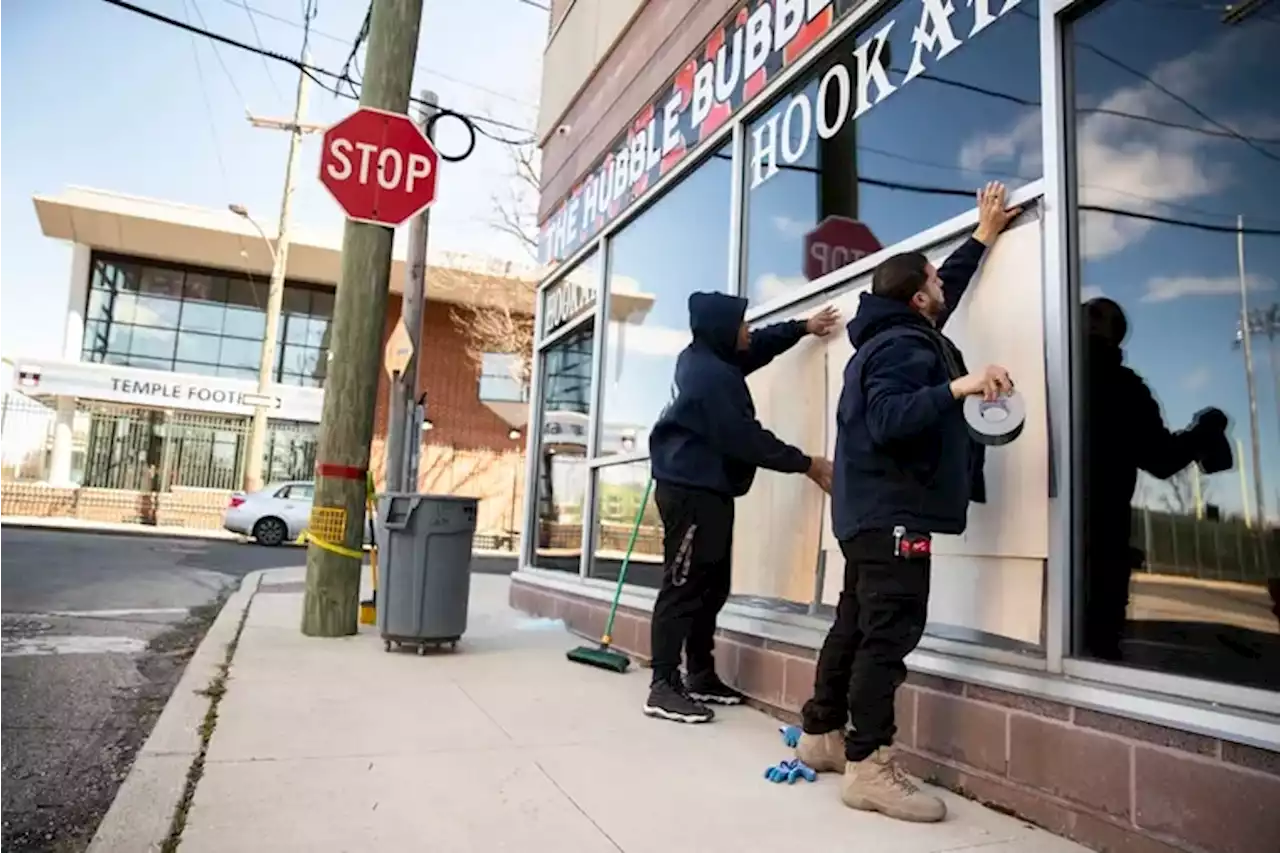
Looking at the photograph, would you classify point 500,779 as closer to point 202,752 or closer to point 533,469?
point 202,752

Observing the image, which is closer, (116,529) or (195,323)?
(116,529)

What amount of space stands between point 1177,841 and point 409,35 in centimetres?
658

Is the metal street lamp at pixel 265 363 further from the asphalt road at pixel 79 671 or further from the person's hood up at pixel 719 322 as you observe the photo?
the person's hood up at pixel 719 322

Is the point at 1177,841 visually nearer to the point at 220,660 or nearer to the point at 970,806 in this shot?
the point at 970,806

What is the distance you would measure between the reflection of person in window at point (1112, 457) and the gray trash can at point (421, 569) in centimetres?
375

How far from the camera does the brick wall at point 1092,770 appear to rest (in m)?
2.41

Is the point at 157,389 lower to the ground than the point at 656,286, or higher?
higher

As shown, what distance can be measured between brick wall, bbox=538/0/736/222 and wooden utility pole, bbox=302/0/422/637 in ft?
5.48

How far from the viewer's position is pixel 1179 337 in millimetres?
2955

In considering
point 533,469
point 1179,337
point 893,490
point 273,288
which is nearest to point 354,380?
point 533,469

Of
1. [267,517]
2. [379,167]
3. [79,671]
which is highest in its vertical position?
[379,167]

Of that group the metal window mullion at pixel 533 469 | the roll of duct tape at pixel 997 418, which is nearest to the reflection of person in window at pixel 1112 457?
the roll of duct tape at pixel 997 418

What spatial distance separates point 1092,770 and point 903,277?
1.63 m

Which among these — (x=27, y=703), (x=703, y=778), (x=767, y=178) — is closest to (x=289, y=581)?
(x=27, y=703)
